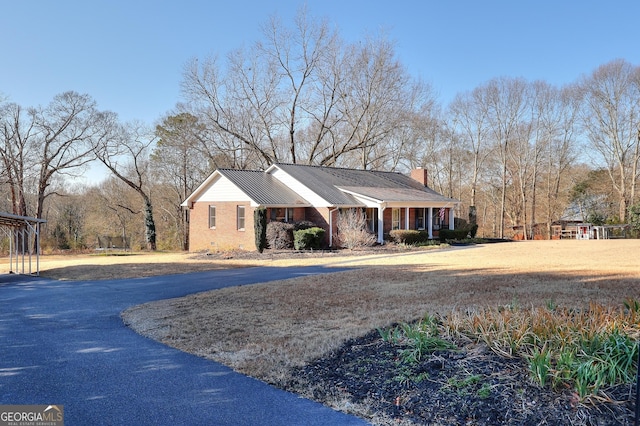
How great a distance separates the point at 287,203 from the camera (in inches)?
1057

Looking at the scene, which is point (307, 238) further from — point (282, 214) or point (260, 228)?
point (282, 214)

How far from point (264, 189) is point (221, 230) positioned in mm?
3416

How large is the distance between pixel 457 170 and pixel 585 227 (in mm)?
13891

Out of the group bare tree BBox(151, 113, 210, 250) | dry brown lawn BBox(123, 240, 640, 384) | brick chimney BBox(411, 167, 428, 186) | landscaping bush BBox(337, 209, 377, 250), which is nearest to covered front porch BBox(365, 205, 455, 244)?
landscaping bush BBox(337, 209, 377, 250)

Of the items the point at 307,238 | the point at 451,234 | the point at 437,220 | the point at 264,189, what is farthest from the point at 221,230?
the point at 437,220

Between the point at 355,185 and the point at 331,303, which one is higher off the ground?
the point at 355,185

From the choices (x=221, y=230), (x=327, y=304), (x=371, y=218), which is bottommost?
(x=327, y=304)

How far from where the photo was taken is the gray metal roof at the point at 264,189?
26.5 metres

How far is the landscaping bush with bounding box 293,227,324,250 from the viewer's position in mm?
24547

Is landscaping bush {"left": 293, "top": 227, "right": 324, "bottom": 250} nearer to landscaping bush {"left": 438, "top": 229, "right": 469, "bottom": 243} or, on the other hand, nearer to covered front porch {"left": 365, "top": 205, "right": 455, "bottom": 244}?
covered front porch {"left": 365, "top": 205, "right": 455, "bottom": 244}

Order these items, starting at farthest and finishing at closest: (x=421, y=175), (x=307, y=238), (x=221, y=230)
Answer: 1. (x=421, y=175)
2. (x=221, y=230)
3. (x=307, y=238)

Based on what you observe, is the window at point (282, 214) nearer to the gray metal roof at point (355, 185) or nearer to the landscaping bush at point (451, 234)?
the gray metal roof at point (355, 185)

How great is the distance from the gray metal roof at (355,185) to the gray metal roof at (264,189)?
0.96 m

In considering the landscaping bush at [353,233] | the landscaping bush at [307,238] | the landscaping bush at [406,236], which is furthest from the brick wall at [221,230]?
the landscaping bush at [406,236]
